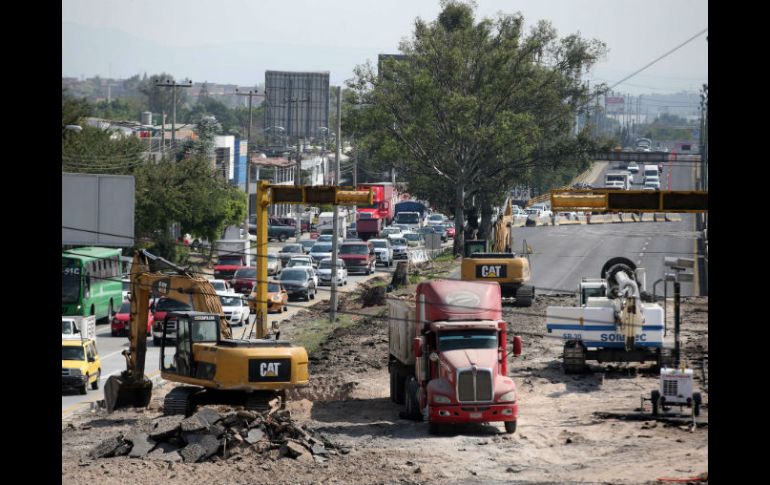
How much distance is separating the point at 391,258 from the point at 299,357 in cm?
5675

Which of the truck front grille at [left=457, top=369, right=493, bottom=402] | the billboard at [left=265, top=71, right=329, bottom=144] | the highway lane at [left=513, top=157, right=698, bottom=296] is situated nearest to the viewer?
the truck front grille at [left=457, top=369, right=493, bottom=402]

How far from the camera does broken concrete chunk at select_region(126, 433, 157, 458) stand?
88.8 ft

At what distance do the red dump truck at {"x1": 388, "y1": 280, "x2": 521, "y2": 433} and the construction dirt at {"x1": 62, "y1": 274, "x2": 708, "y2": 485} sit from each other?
606mm

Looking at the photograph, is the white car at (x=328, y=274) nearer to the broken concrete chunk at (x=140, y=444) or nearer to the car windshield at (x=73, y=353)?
the car windshield at (x=73, y=353)

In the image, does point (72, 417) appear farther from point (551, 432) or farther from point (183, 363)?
point (551, 432)

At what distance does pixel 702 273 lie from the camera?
68.5 metres

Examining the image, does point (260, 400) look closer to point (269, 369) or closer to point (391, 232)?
point (269, 369)

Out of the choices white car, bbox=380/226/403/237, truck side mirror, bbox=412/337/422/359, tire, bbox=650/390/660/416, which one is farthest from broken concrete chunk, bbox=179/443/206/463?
white car, bbox=380/226/403/237

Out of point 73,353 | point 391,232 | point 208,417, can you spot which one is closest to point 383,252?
point 391,232

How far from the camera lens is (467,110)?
8531cm

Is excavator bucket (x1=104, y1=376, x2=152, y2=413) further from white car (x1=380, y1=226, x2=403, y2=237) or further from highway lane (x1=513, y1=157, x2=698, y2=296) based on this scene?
white car (x1=380, y1=226, x2=403, y2=237)

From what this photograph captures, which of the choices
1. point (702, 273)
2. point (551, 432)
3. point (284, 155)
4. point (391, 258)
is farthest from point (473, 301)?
point (284, 155)

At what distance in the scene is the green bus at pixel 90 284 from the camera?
181ft

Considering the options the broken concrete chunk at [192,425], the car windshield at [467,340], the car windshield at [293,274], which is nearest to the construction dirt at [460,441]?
the broken concrete chunk at [192,425]
